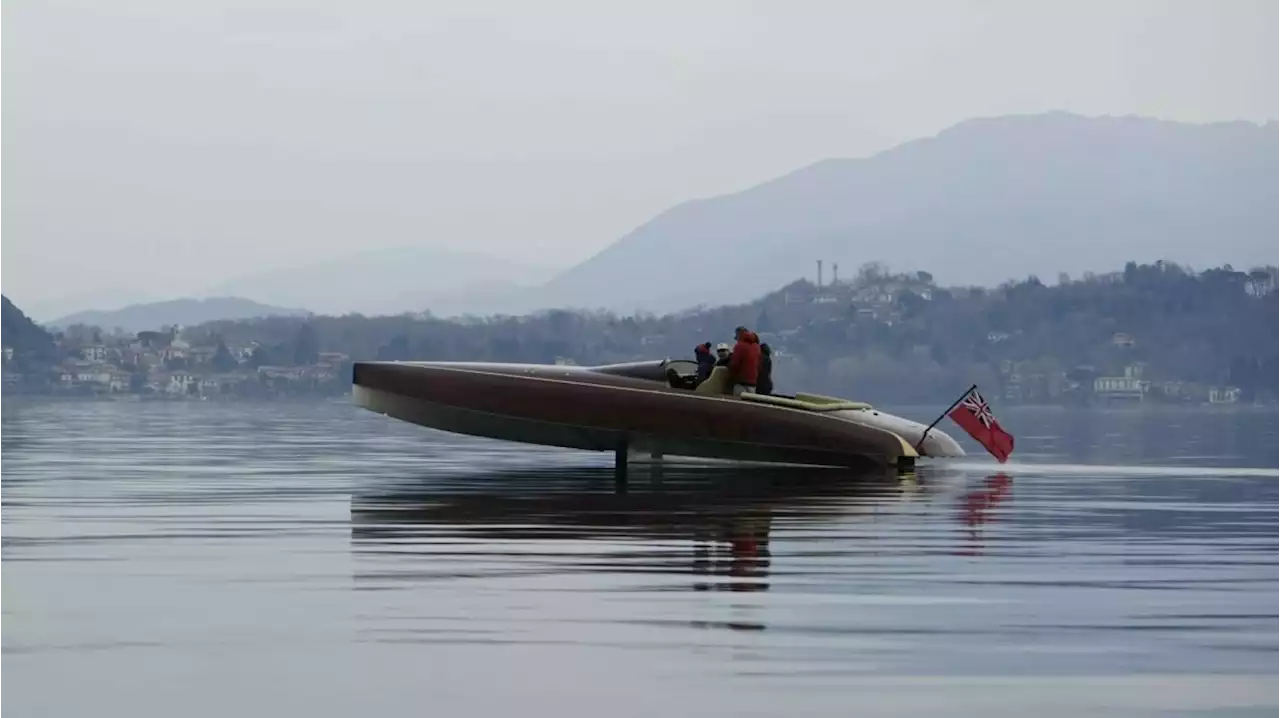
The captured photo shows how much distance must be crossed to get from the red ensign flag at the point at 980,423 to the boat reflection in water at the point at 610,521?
62cm

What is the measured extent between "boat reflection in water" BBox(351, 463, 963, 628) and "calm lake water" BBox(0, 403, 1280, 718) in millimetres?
65

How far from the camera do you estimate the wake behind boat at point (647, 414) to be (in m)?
27.0

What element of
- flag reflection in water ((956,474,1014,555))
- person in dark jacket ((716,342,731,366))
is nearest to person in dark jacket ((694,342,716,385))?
person in dark jacket ((716,342,731,366))

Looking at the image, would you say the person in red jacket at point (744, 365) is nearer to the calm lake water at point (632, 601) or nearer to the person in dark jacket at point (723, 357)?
the person in dark jacket at point (723, 357)

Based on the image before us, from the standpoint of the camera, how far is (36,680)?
9.55 m

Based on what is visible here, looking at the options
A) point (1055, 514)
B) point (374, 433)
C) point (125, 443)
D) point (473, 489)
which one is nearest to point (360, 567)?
point (1055, 514)

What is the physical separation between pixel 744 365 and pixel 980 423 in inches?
121

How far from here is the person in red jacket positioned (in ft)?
89.0

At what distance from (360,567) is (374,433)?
4084 cm

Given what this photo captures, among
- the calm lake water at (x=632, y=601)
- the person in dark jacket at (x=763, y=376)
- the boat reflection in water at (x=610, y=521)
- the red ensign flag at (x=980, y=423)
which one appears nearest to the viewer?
the calm lake water at (x=632, y=601)

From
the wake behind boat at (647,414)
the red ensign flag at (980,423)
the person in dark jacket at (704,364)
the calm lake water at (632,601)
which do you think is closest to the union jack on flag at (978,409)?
the red ensign flag at (980,423)

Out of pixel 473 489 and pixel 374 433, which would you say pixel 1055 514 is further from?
pixel 374 433

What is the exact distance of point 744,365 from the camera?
89.3 ft

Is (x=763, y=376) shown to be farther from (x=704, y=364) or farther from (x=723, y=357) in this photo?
(x=704, y=364)
